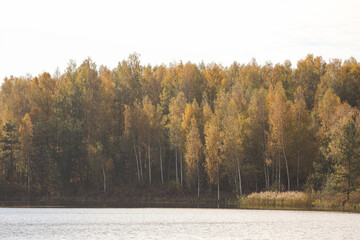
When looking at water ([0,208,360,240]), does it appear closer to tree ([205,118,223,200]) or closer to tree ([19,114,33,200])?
tree ([205,118,223,200])

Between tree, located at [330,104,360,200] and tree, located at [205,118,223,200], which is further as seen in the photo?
tree, located at [205,118,223,200]

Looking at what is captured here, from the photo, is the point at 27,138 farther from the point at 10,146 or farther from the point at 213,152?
the point at 213,152

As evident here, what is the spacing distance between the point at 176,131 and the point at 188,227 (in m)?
44.6

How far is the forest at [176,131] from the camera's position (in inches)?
2881

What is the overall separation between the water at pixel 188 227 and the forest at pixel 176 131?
54.2ft

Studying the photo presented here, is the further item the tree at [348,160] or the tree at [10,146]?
the tree at [10,146]

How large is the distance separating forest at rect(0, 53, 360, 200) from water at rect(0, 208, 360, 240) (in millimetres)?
16535

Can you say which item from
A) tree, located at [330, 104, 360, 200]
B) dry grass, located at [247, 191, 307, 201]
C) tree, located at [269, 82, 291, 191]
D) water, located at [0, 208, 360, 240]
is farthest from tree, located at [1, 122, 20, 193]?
tree, located at [330, 104, 360, 200]

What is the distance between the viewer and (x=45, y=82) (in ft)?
330

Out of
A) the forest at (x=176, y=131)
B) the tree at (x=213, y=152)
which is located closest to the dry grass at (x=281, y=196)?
the forest at (x=176, y=131)

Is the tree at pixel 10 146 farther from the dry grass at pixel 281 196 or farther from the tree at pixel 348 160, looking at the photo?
the tree at pixel 348 160

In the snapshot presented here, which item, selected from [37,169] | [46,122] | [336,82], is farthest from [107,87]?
[336,82]

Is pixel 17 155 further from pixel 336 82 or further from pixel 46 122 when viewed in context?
pixel 336 82

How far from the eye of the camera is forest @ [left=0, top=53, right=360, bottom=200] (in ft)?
240
